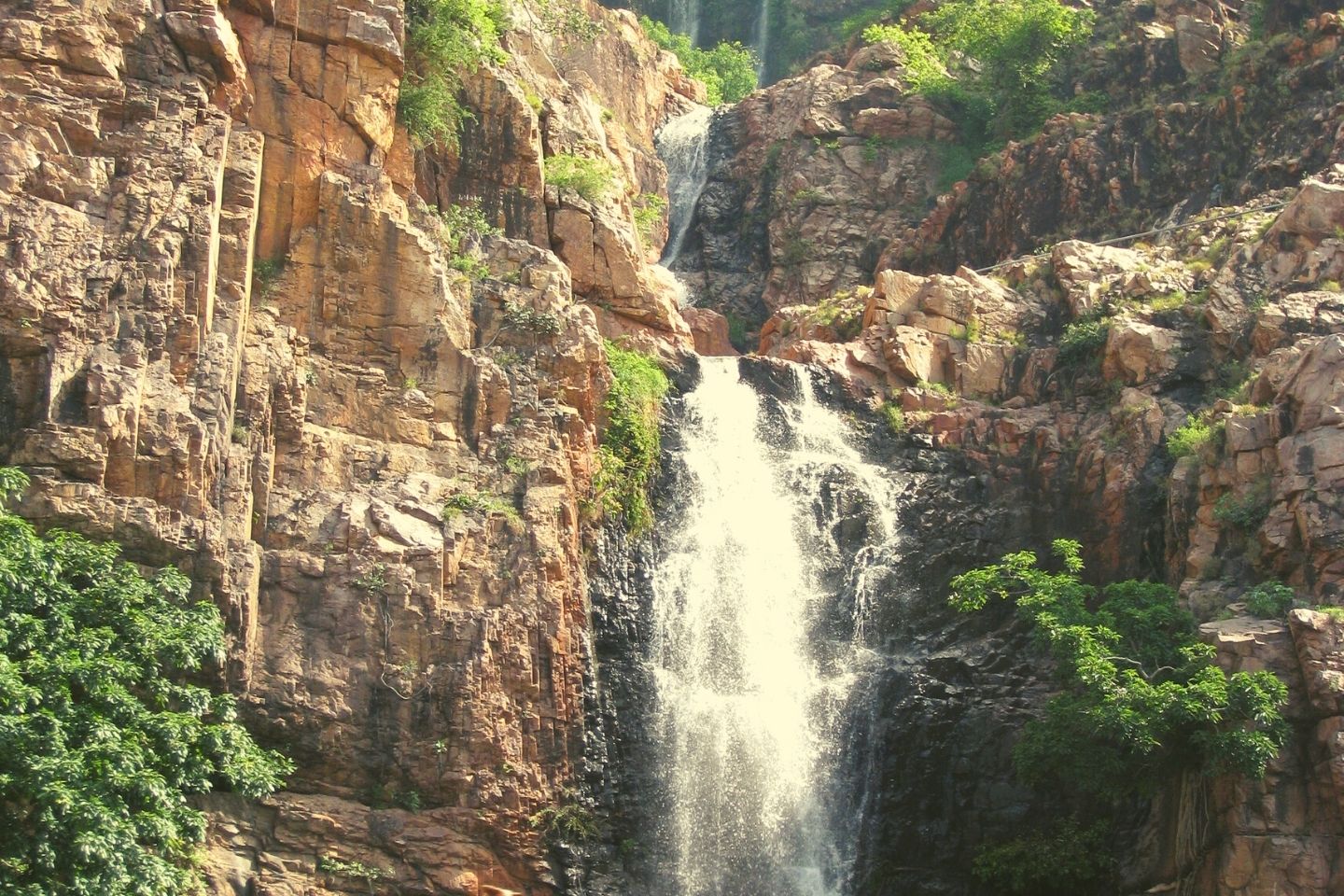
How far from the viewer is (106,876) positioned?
62.1 ft

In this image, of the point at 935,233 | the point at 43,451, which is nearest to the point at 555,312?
the point at 43,451

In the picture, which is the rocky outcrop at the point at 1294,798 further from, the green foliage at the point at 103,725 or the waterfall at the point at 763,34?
the waterfall at the point at 763,34

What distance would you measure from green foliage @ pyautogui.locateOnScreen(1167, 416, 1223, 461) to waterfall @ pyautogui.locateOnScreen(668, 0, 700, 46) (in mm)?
39378

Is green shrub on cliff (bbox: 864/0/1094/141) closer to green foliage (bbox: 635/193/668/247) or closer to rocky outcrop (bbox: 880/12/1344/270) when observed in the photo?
rocky outcrop (bbox: 880/12/1344/270)

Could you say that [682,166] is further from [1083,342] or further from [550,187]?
[1083,342]

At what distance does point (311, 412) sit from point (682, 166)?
25.9m

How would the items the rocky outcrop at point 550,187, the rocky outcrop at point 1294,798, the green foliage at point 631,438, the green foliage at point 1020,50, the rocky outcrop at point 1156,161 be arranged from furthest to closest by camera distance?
the green foliage at point 1020,50
the rocky outcrop at point 1156,161
the rocky outcrop at point 550,187
the green foliage at point 631,438
the rocky outcrop at point 1294,798

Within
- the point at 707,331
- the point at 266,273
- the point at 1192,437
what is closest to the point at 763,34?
the point at 707,331

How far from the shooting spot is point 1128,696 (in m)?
23.4

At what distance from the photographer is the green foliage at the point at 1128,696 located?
22719 mm

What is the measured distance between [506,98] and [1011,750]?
16.7 metres

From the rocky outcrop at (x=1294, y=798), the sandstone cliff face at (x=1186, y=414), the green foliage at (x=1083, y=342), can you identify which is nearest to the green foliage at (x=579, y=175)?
the sandstone cliff face at (x=1186, y=414)

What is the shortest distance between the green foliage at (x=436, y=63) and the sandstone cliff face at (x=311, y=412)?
96 centimetres

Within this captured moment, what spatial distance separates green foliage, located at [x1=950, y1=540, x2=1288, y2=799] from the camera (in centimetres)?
2272
